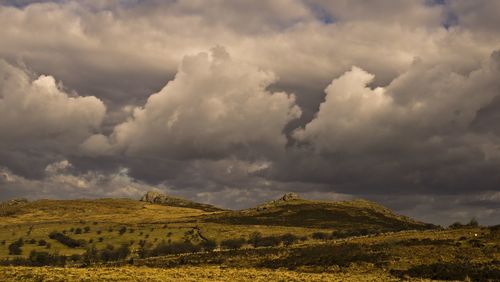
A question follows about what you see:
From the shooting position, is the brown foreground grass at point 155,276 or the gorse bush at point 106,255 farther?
the gorse bush at point 106,255

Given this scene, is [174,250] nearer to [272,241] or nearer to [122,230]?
[272,241]

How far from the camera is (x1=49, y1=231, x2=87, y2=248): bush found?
137 m

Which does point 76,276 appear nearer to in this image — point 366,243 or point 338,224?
point 366,243

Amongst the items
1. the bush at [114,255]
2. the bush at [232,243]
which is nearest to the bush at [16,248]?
the bush at [114,255]

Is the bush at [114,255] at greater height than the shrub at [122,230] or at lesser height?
lesser

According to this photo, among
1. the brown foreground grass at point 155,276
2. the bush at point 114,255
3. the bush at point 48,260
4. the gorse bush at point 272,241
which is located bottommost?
the bush at point 48,260

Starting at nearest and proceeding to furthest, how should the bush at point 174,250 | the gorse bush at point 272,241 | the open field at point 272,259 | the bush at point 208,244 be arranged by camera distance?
the open field at point 272,259 < the bush at point 174,250 < the gorse bush at point 272,241 < the bush at point 208,244

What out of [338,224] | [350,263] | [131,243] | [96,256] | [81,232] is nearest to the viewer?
[350,263]

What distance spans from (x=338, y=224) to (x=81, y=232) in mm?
89836

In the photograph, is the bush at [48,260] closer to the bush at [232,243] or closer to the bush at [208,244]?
the bush at [208,244]

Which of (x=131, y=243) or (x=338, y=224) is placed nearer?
(x=131, y=243)

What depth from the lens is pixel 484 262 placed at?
66.4 metres

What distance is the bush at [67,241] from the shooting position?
137 meters

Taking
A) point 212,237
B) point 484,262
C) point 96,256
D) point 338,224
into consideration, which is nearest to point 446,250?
point 484,262
